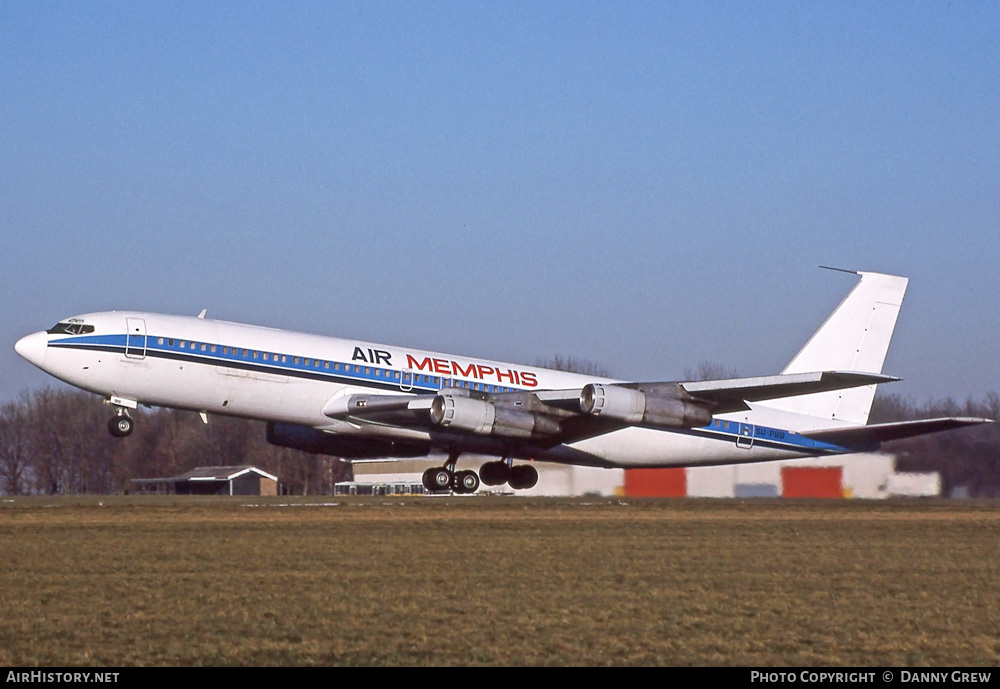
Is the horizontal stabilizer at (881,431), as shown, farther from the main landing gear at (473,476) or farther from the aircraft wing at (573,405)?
the main landing gear at (473,476)

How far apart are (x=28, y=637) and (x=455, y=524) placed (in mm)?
16171

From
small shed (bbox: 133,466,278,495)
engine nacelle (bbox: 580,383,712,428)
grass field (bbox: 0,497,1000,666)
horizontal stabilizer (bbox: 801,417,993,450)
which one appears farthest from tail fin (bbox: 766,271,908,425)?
small shed (bbox: 133,466,278,495)

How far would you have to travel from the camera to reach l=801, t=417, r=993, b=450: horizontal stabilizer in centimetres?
3531

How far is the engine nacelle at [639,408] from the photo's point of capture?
116 feet

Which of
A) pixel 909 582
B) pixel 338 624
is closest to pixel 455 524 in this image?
pixel 909 582

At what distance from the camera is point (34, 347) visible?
32.8 m

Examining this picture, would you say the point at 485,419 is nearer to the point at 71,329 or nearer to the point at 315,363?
the point at 315,363

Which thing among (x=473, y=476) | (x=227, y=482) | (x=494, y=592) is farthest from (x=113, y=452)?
(x=494, y=592)

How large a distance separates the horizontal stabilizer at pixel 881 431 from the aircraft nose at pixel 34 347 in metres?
23.1

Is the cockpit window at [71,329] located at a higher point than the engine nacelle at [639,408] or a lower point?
higher

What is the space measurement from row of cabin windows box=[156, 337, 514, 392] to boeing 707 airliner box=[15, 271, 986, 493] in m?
A: 0.04

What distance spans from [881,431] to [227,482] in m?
43.5

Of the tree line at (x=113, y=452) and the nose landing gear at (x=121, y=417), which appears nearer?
the nose landing gear at (x=121, y=417)

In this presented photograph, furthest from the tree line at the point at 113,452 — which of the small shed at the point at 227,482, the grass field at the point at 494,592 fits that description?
the grass field at the point at 494,592
